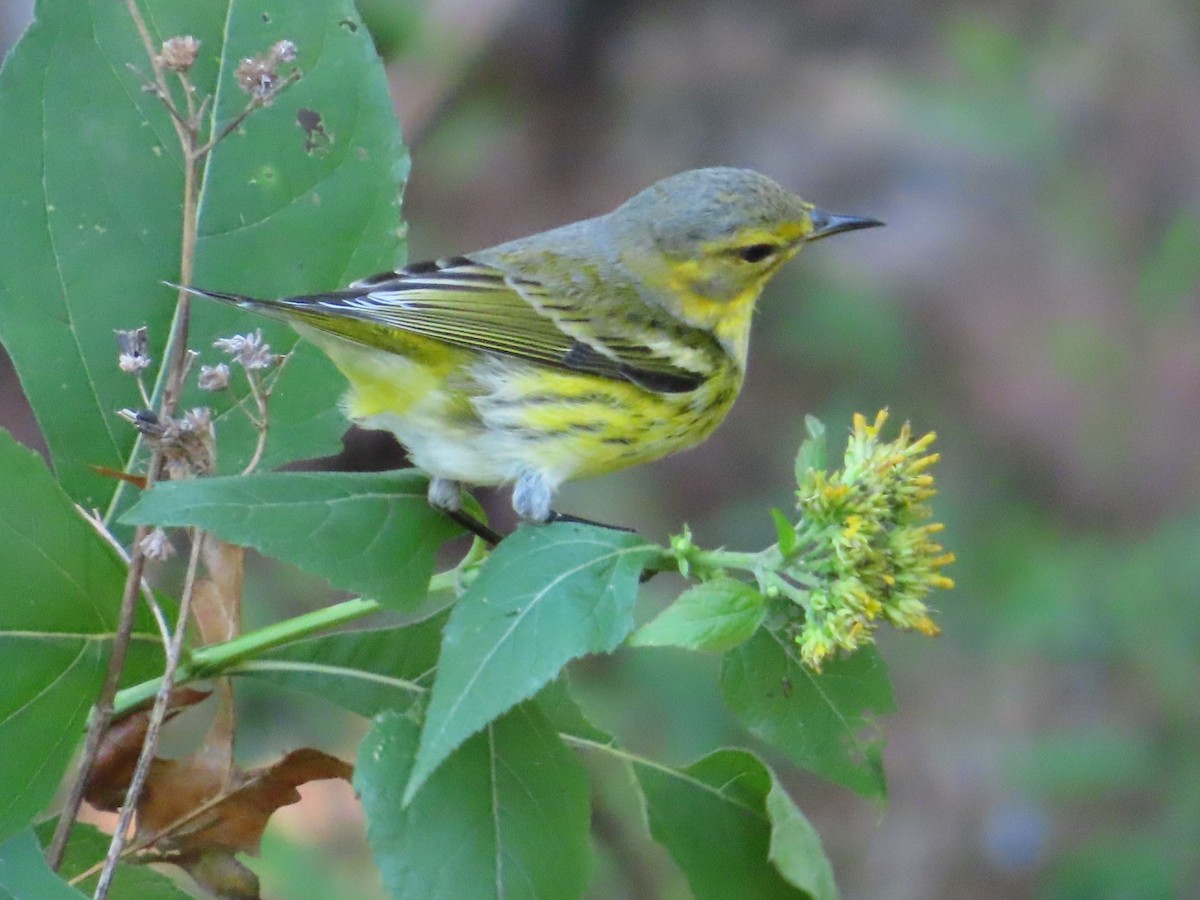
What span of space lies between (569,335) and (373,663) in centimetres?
126

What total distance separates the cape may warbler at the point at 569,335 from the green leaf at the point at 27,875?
2.60 ft

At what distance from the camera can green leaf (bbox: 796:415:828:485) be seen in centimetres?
201

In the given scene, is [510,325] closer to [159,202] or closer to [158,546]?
[159,202]

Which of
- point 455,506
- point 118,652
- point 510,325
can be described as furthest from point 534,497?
point 118,652

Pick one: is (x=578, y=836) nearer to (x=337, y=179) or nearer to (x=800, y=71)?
(x=337, y=179)

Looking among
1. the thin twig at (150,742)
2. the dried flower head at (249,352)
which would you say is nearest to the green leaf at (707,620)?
the thin twig at (150,742)

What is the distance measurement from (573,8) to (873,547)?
26.6 feet

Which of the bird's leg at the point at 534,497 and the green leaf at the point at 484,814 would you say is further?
the bird's leg at the point at 534,497

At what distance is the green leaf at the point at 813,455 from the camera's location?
2010mm

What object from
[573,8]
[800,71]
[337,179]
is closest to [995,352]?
[800,71]

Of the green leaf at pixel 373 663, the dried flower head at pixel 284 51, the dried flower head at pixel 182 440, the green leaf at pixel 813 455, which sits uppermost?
the dried flower head at pixel 284 51

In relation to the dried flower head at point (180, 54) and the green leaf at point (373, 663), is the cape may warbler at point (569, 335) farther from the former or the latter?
the dried flower head at point (180, 54)

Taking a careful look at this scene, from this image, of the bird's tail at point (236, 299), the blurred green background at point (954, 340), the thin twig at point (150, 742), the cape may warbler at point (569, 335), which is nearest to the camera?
the thin twig at point (150, 742)

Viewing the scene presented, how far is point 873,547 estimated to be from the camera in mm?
1960
